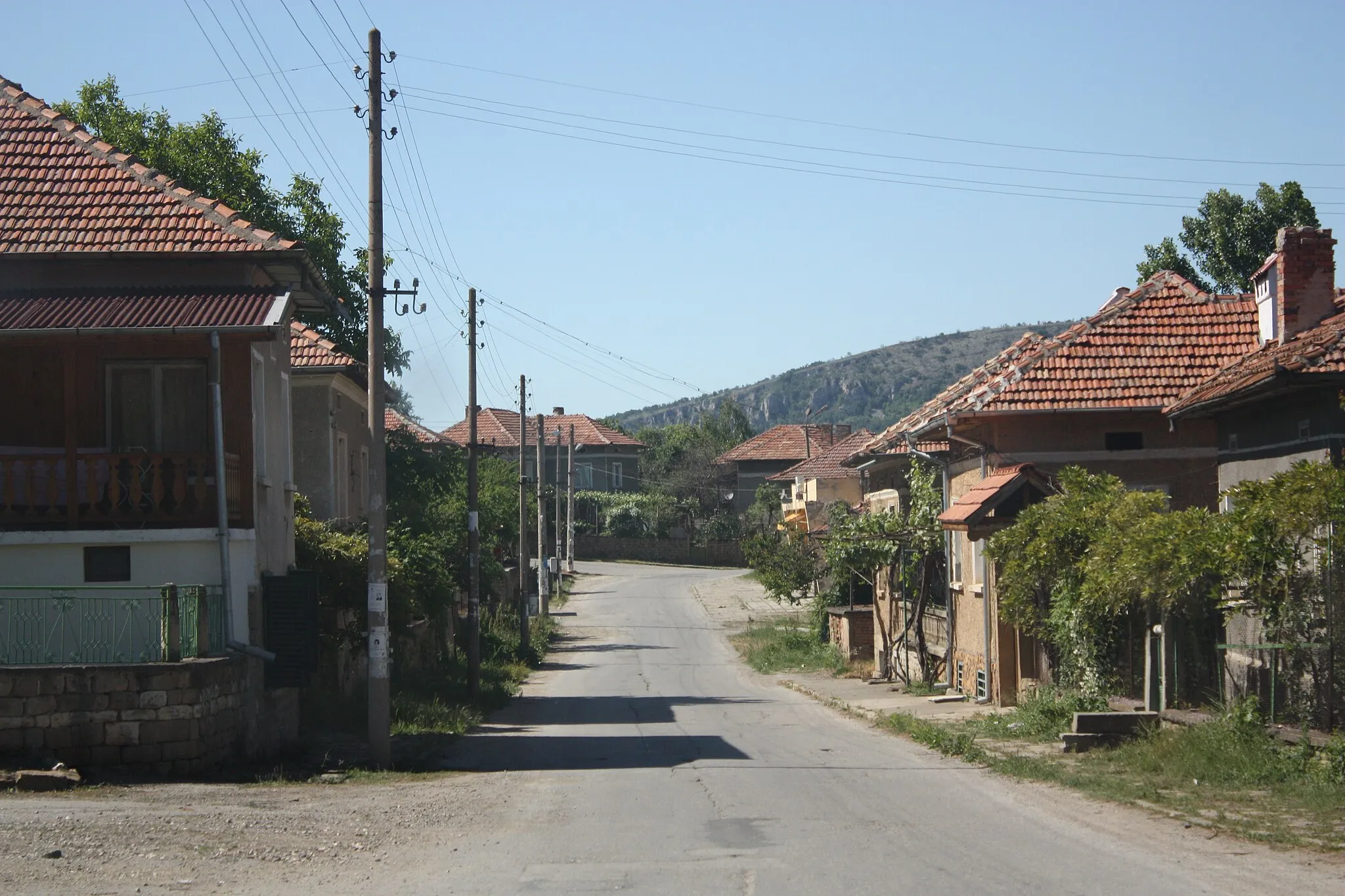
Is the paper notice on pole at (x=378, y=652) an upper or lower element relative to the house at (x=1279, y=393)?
lower

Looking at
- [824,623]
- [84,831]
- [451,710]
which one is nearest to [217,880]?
[84,831]

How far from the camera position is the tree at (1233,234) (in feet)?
100

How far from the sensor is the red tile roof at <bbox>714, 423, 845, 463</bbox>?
88938 millimetres

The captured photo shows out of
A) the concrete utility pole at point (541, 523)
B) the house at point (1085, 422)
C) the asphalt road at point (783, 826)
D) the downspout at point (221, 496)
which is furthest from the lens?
the concrete utility pole at point (541, 523)

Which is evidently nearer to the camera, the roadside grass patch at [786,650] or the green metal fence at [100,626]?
the green metal fence at [100,626]

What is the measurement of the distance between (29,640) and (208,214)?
252 inches

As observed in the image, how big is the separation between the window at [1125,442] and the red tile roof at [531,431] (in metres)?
60.9

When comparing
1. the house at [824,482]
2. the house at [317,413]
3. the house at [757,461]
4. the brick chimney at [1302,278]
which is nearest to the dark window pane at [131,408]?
the house at [317,413]

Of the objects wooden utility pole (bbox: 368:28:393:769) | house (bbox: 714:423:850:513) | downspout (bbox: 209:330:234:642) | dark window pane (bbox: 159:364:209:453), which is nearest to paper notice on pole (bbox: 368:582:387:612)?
wooden utility pole (bbox: 368:28:393:769)

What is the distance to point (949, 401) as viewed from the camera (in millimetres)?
24547

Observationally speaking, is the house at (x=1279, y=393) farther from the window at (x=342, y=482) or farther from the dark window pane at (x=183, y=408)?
the window at (x=342, y=482)

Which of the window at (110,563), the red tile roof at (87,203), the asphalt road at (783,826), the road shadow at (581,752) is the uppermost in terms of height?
the red tile roof at (87,203)

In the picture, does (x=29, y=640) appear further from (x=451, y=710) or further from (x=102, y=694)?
(x=451, y=710)

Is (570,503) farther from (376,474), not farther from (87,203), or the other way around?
(376,474)
